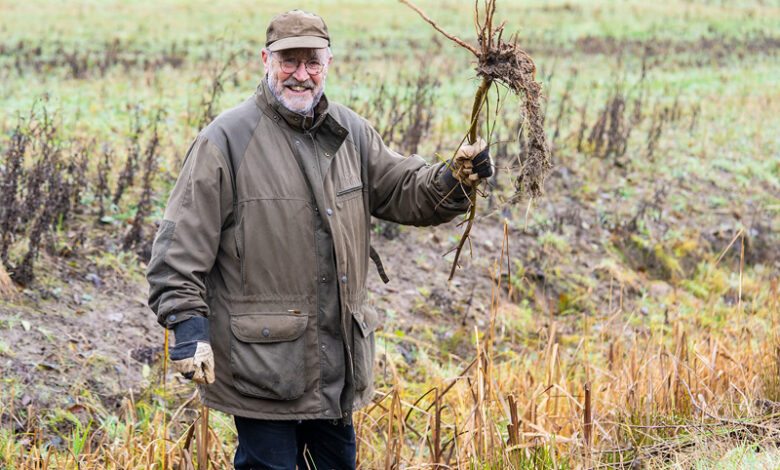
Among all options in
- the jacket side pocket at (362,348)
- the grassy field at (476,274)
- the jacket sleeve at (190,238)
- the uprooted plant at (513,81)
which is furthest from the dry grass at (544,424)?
the jacket sleeve at (190,238)

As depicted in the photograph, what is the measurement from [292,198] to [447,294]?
11.4 ft

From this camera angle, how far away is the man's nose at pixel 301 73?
2807 mm

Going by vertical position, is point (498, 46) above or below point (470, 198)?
above

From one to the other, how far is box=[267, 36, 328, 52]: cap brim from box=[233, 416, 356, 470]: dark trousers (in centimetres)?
138

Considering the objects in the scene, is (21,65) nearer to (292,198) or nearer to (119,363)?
(119,363)

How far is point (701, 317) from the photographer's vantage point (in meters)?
6.09

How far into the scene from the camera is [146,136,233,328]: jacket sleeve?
261 cm

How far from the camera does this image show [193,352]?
256cm

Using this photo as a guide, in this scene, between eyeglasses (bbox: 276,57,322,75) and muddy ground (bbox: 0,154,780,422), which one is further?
muddy ground (bbox: 0,154,780,422)

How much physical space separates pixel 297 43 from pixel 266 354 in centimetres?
113

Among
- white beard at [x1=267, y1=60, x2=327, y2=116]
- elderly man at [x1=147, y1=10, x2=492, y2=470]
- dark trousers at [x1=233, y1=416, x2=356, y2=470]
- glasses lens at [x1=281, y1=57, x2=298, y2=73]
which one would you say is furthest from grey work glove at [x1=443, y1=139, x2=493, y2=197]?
dark trousers at [x1=233, y1=416, x2=356, y2=470]

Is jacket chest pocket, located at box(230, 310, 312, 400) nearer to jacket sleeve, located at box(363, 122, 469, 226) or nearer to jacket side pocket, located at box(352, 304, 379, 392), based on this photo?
jacket side pocket, located at box(352, 304, 379, 392)

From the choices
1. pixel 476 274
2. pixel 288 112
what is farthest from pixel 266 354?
pixel 476 274

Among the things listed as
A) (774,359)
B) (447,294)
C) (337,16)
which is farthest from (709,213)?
(337,16)
